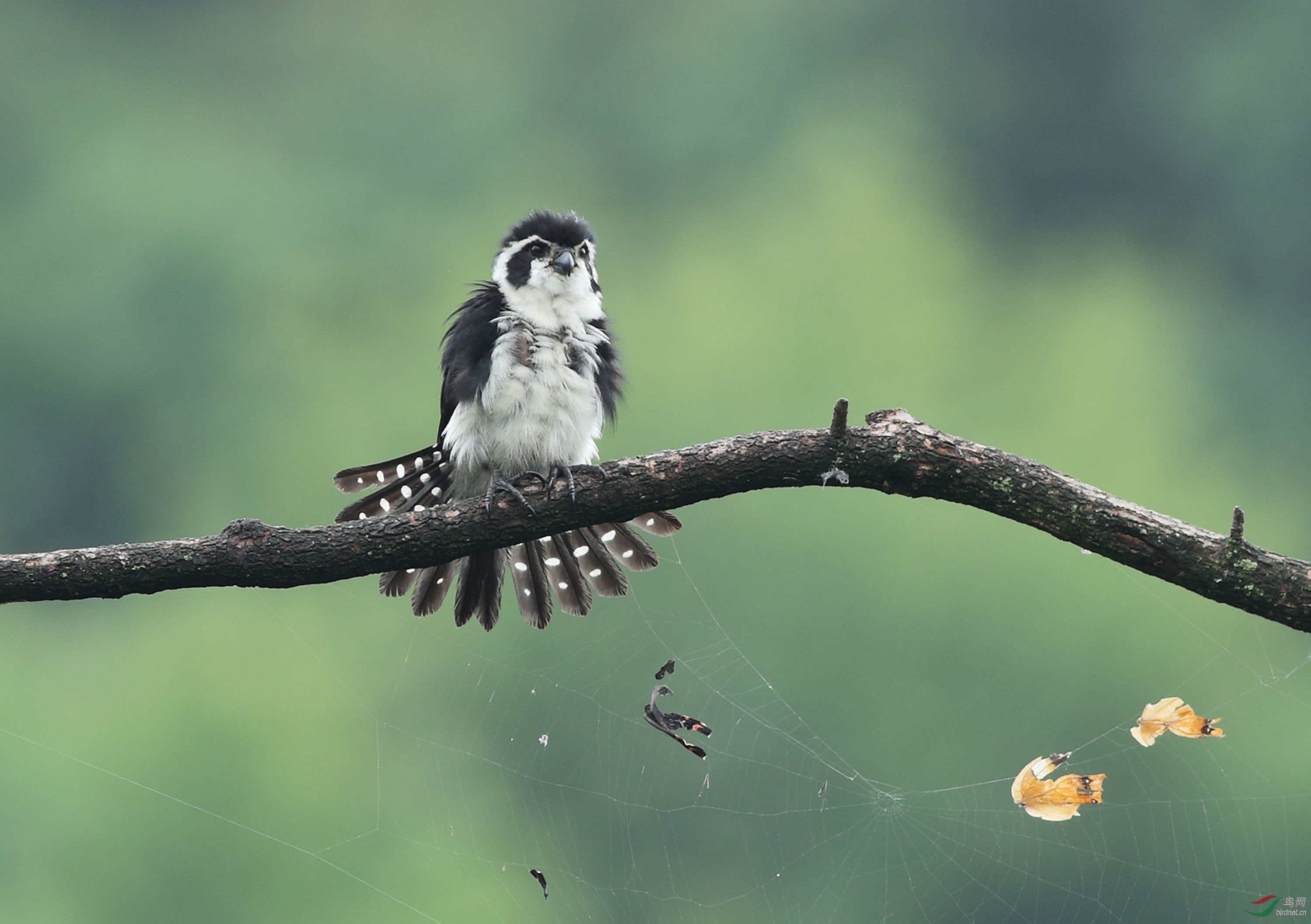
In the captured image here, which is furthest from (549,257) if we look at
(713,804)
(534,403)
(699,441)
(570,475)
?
(699,441)

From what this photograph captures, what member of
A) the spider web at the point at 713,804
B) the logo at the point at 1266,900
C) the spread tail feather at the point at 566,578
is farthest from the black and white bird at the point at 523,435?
the spider web at the point at 713,804

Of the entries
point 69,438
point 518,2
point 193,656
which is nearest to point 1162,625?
point 193,656

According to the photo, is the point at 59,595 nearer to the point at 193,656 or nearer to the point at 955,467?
the point at 955,467

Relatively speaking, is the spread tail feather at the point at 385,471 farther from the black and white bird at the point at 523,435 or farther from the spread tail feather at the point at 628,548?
the spread tail feather at the point at 628,548

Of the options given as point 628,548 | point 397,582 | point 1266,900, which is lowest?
point 1266,900

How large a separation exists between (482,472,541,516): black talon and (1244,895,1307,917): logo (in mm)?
2572

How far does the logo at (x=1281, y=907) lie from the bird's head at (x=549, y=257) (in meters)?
3.10

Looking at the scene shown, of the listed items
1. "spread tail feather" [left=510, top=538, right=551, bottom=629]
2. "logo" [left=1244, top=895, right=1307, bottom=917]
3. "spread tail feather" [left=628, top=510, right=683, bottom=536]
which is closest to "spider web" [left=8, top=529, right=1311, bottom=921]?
"logo" [left=1244, top=895, right=1307, bottom=917]

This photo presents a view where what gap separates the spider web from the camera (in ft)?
51.4

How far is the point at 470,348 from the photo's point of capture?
5008mm

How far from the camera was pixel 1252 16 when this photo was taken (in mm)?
51000

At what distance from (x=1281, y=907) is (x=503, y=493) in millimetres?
3872

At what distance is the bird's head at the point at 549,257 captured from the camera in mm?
5152

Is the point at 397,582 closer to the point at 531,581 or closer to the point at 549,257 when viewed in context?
the point at 531,581
